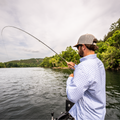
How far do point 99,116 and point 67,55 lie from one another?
8113cm

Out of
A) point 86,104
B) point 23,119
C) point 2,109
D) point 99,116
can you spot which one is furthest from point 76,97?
point 2,109

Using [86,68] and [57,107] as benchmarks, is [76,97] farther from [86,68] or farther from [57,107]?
[57,107]

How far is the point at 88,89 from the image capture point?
1291mm

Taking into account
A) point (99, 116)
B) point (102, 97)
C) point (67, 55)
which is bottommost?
point (99, 116)

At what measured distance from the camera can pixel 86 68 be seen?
121cm

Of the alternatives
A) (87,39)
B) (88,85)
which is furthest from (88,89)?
(87,39)

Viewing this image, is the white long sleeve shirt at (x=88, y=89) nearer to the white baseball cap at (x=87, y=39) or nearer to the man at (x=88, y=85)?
the man at (x=88, y=85)

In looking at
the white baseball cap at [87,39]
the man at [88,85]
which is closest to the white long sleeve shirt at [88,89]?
the man at [88,85]

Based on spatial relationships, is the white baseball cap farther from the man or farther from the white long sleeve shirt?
the white long sleeve shirt

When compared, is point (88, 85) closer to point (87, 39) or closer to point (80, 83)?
point (80, 83)

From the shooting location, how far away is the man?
3.93 ft

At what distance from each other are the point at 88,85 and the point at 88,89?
118 mm

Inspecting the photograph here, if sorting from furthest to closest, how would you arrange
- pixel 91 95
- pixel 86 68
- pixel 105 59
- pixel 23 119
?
pixel 105 59
pixel 23 119
pixel 91 95
pixel 86 68

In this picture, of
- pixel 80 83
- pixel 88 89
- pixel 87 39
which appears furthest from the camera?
pixel 87 39
